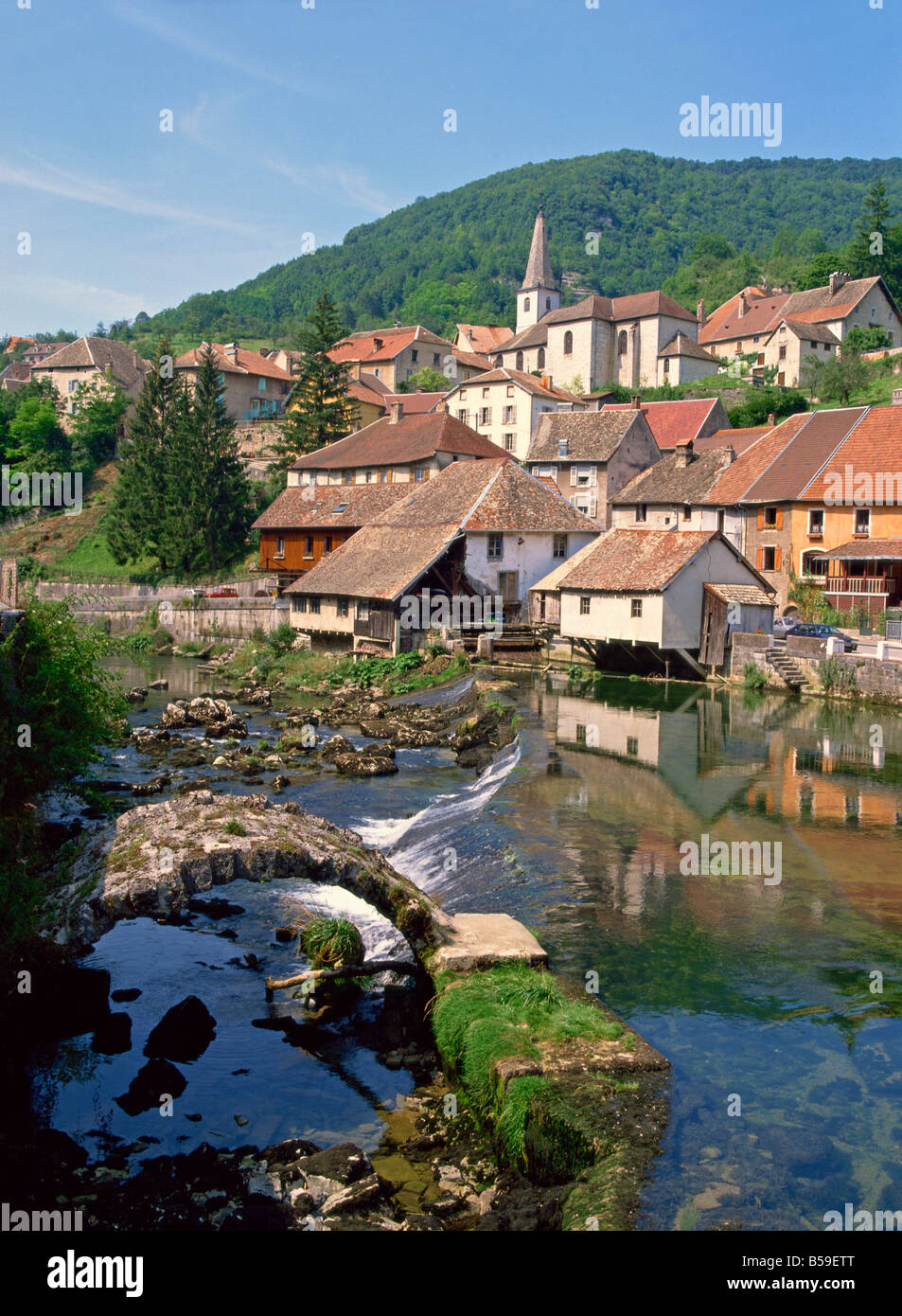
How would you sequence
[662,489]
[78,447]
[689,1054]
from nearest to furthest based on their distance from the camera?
[689,1054] → [662,489] → [78,447]

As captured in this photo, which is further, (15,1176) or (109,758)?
(109,758)

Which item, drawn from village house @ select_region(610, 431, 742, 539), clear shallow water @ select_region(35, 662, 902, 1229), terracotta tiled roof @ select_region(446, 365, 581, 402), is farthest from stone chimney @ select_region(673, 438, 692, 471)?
clear shallow water @ select_region(35, 662, 902, 1229)

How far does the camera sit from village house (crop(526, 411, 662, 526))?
61.3m

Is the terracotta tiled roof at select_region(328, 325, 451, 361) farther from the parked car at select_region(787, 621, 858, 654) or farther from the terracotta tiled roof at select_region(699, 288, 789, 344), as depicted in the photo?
the parked car at select_region(787, 621, 858, 654)

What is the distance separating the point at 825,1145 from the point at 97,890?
8355 millimetres

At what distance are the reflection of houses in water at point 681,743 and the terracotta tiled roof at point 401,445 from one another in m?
28.9

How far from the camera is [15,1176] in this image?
31.3 ft

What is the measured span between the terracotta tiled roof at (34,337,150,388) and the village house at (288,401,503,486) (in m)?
33.2

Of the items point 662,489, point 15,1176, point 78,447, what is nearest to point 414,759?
point 15,1176

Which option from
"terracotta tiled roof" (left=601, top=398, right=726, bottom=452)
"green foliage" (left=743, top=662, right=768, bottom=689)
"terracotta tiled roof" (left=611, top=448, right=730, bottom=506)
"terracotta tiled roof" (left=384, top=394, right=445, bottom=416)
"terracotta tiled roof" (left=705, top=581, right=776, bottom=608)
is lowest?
"green foliage" (left=743, top=662, right=768, bottom=689)

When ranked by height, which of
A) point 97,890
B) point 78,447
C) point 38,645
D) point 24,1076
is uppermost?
point 78,447

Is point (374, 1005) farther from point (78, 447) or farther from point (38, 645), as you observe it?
point (78, 447)

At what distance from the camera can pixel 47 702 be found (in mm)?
14266

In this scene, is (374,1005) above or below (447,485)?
below
